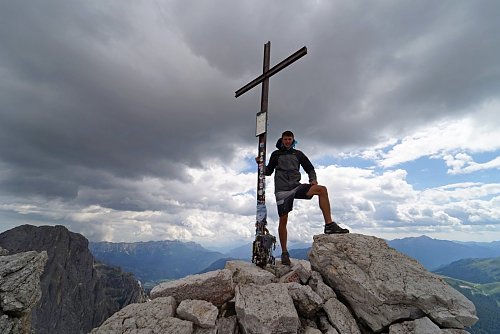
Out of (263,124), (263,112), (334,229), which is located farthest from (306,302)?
(263,112)

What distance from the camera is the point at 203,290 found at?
24.9 feet

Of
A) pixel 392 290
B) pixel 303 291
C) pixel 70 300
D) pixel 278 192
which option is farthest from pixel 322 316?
pixel 70 300

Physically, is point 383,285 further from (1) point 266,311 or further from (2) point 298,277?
(1) point 266,311

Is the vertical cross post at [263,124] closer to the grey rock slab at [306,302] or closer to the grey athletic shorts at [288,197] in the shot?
the grey athletic shorts at [288,197]

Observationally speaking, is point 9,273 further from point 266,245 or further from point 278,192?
point 278,192

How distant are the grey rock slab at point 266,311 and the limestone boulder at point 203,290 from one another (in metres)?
0.54

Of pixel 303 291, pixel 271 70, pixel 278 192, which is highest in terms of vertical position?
pixel 271 70

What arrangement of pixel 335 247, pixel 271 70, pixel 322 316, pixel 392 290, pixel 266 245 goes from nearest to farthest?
pixel 392 290 → pixel 322 316 → pixel 335 247 → pixel 266 245 → pixel 271 70

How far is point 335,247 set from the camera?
870cm

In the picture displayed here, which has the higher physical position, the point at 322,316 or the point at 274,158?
the point at 274,158

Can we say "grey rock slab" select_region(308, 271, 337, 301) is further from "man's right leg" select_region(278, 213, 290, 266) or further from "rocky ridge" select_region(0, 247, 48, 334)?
"rocky ridge" select_region(0, 247, 48, 334)

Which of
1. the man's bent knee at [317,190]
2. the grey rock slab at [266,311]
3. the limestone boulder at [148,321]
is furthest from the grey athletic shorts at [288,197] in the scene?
the limestone boulder at [148,321]

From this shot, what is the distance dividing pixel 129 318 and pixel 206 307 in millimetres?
1872

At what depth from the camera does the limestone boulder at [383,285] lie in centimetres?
648
